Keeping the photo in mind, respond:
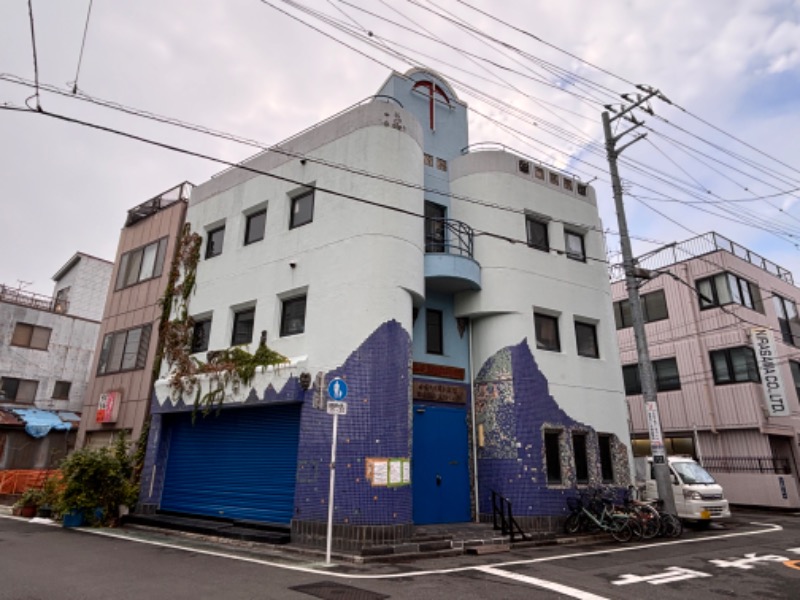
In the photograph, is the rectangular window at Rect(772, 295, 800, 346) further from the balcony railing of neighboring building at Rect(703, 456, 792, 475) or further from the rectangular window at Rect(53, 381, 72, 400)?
the rectangular window at Rect(53, 381, 72, 400)

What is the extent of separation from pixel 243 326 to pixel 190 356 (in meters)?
2.09

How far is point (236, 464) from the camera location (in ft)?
44.8

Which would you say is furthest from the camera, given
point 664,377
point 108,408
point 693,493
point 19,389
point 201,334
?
point 19,389

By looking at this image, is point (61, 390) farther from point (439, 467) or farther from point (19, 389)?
point (439, 467)

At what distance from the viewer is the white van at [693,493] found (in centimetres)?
1533

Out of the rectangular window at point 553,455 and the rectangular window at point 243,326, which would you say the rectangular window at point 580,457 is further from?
the rectangular window at point 243,326

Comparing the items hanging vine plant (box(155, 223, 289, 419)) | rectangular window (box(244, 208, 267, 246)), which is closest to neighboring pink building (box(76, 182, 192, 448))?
hanging vine plant (box(155, 223, 289, 419))

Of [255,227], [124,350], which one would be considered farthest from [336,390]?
[124,350]

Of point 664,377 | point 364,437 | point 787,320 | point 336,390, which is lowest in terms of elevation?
point 364,437

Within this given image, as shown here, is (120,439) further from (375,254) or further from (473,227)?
(473,227)

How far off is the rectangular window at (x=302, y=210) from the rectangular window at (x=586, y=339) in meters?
8.73

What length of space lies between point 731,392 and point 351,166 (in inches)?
750

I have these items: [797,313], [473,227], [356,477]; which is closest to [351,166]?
[473,227]

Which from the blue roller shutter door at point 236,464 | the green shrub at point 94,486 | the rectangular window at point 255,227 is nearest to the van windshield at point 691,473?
the blue roller shutter door at point 236,464
